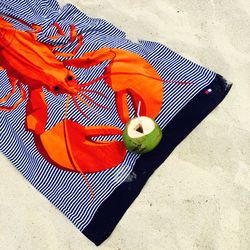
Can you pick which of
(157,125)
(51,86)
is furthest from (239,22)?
(51,86)

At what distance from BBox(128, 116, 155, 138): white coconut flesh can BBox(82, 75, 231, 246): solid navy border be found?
0.13 metres

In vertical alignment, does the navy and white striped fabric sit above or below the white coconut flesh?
below

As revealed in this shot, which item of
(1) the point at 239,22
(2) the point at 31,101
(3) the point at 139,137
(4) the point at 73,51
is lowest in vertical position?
(2) the point at 31,101

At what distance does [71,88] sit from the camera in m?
1.76

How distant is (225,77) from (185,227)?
0.68 meters

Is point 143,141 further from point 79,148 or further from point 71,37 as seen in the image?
point 71,37

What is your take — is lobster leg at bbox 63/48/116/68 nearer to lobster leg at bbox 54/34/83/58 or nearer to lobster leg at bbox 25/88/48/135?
lobster leg at bbox 54/34/83/58

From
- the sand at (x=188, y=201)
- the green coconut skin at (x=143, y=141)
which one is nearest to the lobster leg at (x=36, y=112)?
the sand at (x=188, y=201)

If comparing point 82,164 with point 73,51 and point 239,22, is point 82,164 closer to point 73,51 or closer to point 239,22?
point 73,51

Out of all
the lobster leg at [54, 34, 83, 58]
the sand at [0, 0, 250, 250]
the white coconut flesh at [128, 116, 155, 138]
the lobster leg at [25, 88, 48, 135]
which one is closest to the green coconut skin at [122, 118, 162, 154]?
the white coconut flesh at [128, 116, 155, 138]

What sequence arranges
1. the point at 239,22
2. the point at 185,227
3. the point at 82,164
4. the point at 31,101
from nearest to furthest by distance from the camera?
the point at 185,227 → the point at 82,164 → the point at 31,101 → the point at 239,22

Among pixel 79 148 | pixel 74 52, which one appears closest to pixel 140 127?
pixel 79 148

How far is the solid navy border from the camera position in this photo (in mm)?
1475

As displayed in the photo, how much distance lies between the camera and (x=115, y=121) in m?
1.66
